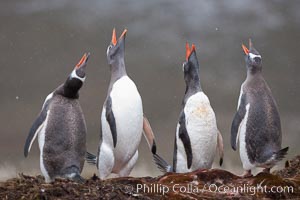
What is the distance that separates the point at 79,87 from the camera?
35.8 feet

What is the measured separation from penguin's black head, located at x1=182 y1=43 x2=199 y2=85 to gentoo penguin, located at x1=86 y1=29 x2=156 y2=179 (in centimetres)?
122

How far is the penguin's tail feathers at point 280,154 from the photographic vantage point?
431 inches

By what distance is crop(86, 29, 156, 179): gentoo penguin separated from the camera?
37.3 feet

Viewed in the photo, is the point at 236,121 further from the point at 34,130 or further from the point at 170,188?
the point at 34,130

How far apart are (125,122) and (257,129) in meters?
2.54

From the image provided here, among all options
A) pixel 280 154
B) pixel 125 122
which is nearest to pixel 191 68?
pixel 125 122

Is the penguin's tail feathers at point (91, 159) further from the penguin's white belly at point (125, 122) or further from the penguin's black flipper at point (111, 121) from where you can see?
the penguin's black flipper at point (111, 121)

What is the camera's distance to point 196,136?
1153 cm

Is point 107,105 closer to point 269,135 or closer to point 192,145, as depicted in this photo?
point 192,145

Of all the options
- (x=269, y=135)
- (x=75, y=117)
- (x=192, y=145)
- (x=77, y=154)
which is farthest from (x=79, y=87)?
(x=269, y=135)

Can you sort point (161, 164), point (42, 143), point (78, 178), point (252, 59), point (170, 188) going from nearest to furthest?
point (170, 188) < point (78, 178) < point (42, 143) < point (252, 59) < point (161, 164)

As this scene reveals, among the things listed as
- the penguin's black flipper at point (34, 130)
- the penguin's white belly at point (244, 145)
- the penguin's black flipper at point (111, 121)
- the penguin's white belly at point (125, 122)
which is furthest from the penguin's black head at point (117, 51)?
the penguin's white belly at point (244, 145)

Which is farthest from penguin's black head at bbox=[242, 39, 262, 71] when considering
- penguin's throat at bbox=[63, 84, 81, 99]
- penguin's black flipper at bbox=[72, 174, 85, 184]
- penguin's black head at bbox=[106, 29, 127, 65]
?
penguin's black flipper at bbox=[72, 174, 85, 184]

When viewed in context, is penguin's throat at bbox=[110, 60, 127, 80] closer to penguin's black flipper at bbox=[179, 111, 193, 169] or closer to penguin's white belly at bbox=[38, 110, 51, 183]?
penguin's black flipper at bbox=[179, 111, 193, 169]
